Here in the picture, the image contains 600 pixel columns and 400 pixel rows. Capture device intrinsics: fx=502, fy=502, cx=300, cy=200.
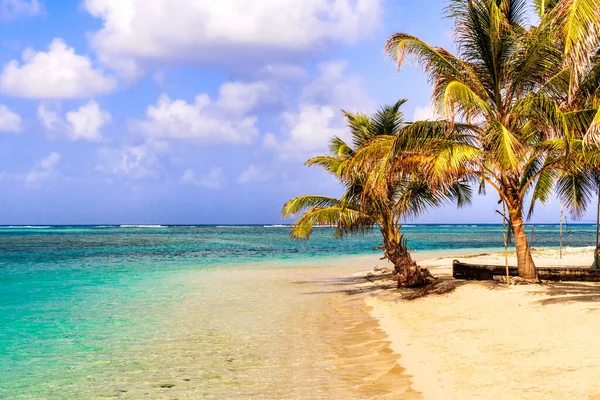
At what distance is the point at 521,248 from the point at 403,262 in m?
3.98

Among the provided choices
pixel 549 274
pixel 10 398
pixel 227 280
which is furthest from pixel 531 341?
pixel 227 280

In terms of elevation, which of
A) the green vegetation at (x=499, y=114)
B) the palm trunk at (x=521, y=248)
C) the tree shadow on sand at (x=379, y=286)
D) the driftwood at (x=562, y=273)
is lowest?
the tree shadow on sand at (x=379, y=286)

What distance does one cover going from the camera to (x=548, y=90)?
41.8 feet

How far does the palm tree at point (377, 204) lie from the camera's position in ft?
52.6

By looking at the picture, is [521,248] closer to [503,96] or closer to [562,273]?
[562,273]

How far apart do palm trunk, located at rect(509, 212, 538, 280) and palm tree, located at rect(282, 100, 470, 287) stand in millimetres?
2935

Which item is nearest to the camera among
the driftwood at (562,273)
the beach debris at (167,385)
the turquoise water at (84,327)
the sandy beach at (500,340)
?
the sandy beach at (500,340)

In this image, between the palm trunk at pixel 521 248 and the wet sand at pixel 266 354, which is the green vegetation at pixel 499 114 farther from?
the wet sand at pixel 266 354

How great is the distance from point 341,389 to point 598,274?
10130 millimetres

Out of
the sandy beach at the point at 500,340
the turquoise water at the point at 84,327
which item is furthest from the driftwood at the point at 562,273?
the turquoise water at the point at 84,327

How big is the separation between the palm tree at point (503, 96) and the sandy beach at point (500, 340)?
7.08 feet

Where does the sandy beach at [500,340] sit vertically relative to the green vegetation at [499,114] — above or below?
below

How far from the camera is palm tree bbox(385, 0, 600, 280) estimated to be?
11.3m

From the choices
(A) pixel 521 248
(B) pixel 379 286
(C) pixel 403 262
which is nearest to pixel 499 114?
(A) pixel 521 248
